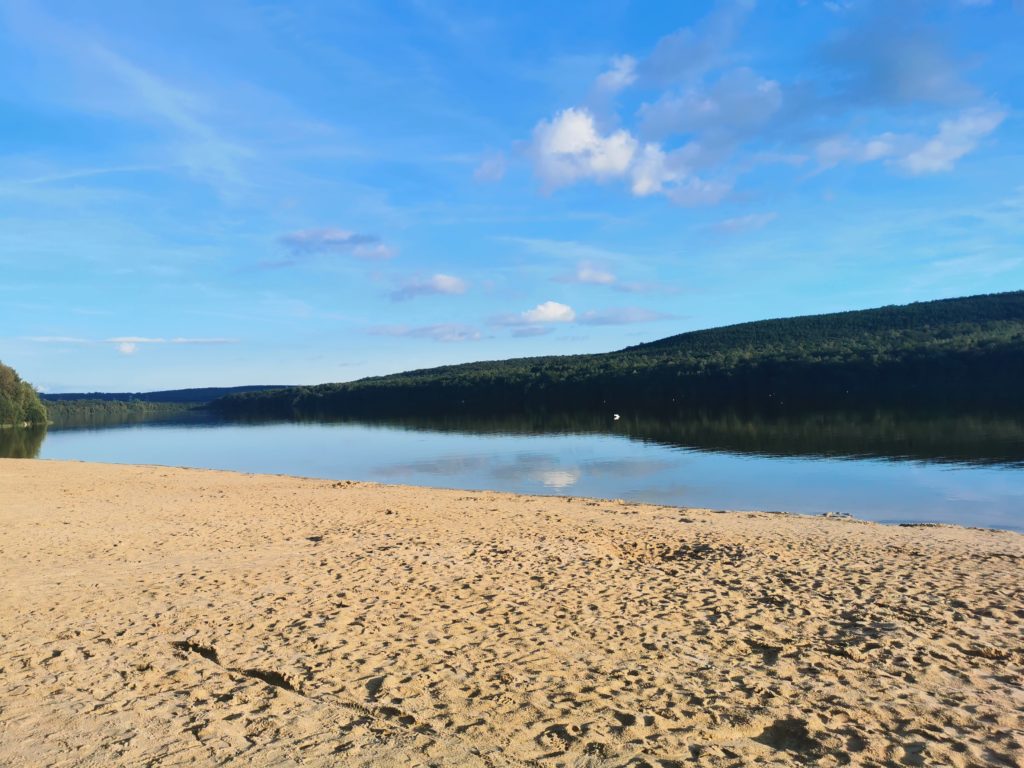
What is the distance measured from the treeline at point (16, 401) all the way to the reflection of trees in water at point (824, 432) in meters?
52.6

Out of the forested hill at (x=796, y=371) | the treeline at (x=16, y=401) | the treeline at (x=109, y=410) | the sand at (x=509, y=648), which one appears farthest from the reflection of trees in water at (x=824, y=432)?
the treeline at (x=109, y=410)

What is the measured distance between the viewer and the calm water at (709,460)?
19.7 metres

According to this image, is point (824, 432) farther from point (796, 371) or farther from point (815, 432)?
point (796, 371)

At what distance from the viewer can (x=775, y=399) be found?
70.4 m

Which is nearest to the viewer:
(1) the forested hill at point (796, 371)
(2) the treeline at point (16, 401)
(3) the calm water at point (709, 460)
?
(3) the calm water at point (709, 460)

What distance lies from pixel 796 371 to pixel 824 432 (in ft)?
125

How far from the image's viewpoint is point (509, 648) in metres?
6.75

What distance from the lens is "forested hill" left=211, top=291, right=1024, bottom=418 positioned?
209 ft

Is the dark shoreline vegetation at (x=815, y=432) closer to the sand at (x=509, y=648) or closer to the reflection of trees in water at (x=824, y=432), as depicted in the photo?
the reflection of trees in water at (x=824, y=432)

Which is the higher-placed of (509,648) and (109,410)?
(109,410)

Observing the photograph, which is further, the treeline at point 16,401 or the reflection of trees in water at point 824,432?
the treeline at point 16,401

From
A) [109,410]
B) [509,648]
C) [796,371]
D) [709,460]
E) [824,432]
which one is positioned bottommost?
[709,460]

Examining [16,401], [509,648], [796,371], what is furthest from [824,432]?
[16,401]

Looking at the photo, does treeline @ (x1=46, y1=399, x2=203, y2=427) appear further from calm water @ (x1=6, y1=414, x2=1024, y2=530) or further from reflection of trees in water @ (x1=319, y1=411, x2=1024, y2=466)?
reflection of trees in water @ (x1=319, y1=411, x2=1024, y2=466)
